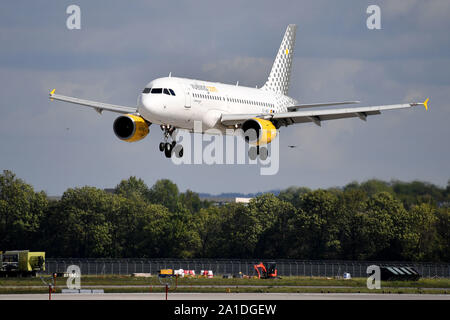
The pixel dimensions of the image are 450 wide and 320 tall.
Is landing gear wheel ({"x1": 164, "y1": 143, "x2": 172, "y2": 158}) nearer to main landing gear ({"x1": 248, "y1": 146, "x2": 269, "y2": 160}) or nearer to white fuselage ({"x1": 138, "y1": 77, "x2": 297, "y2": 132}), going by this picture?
white fuselage ({"x1": 138, "y1": 77, "x2": 297, "y2": 132})

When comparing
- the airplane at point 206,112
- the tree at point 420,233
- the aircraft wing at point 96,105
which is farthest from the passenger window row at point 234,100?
the tree at point 420,233

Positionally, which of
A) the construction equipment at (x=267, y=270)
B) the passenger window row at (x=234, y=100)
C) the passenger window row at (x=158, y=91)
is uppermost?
the passenger window row at (x=234, y=100)

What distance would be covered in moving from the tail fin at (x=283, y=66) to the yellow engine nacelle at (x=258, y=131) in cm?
1978

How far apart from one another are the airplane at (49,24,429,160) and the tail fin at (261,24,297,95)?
1145cm

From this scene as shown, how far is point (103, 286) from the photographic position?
87.6m

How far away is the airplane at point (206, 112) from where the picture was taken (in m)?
74.6

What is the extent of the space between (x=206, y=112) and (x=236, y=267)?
116 feet

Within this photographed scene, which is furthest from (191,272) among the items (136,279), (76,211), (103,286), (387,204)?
(76,211)

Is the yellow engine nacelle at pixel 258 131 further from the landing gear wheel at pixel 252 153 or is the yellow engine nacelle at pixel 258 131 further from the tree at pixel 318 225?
the tree at pixel 318 225

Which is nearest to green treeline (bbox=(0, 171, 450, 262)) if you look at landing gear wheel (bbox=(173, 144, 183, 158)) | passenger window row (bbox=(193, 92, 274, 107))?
passenger window row (bbox=(193, 92, 274, 107))

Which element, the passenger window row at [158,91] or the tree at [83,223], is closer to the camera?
the passenger window row at [158,91]

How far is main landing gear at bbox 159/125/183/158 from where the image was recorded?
256 feet
